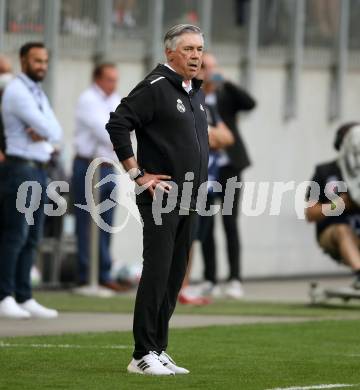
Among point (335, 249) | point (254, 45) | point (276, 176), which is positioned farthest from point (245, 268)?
point (335, 249)

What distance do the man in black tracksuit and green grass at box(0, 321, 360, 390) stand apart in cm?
31

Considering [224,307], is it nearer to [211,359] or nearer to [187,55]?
[211,359]

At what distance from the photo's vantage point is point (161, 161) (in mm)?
9031

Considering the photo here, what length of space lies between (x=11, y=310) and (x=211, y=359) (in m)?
3.42

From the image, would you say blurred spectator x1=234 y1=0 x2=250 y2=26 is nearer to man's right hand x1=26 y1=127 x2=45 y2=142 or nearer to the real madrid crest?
man's right hand x1=26 y1=127 x2=45 y2=142

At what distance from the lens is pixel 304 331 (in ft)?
39.3

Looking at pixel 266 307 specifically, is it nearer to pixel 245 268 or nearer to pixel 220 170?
pixel 220 170

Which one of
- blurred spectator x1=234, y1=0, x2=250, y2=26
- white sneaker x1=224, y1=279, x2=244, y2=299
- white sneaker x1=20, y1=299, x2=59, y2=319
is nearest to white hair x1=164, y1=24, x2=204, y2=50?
white sneaker x1=20, y1=299, x2=59, y2=319

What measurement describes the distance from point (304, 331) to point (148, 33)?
814 centimetres

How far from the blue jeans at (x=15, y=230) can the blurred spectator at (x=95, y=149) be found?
3089 mm

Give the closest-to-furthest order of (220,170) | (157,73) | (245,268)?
1. (157,73)
2. (220,170)
3. (245,268)

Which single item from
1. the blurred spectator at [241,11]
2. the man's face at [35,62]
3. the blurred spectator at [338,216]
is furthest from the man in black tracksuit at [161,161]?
the blurred spectator at [241,11]

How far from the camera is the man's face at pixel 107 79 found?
16.3m

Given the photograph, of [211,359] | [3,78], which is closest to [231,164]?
[3,78]
